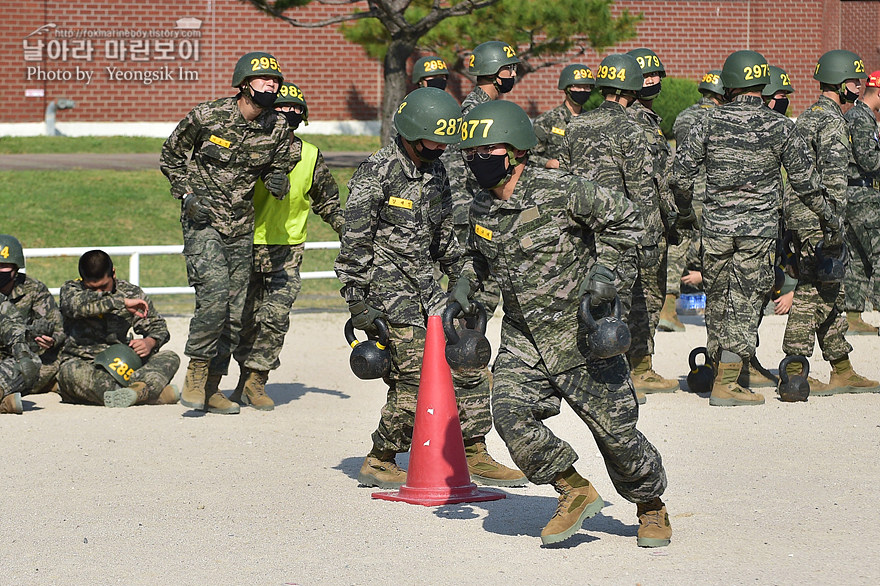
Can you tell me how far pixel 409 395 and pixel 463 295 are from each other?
1591mm

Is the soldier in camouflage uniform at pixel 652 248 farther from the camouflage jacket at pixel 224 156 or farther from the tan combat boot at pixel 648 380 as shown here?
the camouflage jacket at pixel 224 156

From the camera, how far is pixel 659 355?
533 inches

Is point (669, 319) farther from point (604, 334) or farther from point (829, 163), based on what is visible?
point (604, 334)

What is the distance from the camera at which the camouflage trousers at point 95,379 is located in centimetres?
1121

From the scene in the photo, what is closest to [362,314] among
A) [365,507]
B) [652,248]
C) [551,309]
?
[365,507]

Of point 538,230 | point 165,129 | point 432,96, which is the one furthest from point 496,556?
point 165,129

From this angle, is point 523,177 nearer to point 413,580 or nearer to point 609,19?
point 413,580

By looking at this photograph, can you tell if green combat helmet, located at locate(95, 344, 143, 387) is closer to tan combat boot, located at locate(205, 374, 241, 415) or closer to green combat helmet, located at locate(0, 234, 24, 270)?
tan combat boot, located at locate(205, 374, 241, 415)

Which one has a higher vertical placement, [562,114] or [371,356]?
[562,114]

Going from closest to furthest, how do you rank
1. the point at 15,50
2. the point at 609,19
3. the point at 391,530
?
the point at 391,530 → the point at 609,19 → the point at 15,50

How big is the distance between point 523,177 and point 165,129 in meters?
27.3

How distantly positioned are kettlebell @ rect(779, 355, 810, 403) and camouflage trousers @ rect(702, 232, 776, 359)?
1.16ft

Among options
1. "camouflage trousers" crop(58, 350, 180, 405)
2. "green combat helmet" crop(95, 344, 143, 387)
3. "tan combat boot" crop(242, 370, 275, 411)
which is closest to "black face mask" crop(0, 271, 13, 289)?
"camouflage trousers" crop(58, 350, 180, 405)

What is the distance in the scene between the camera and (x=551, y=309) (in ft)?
21.7
